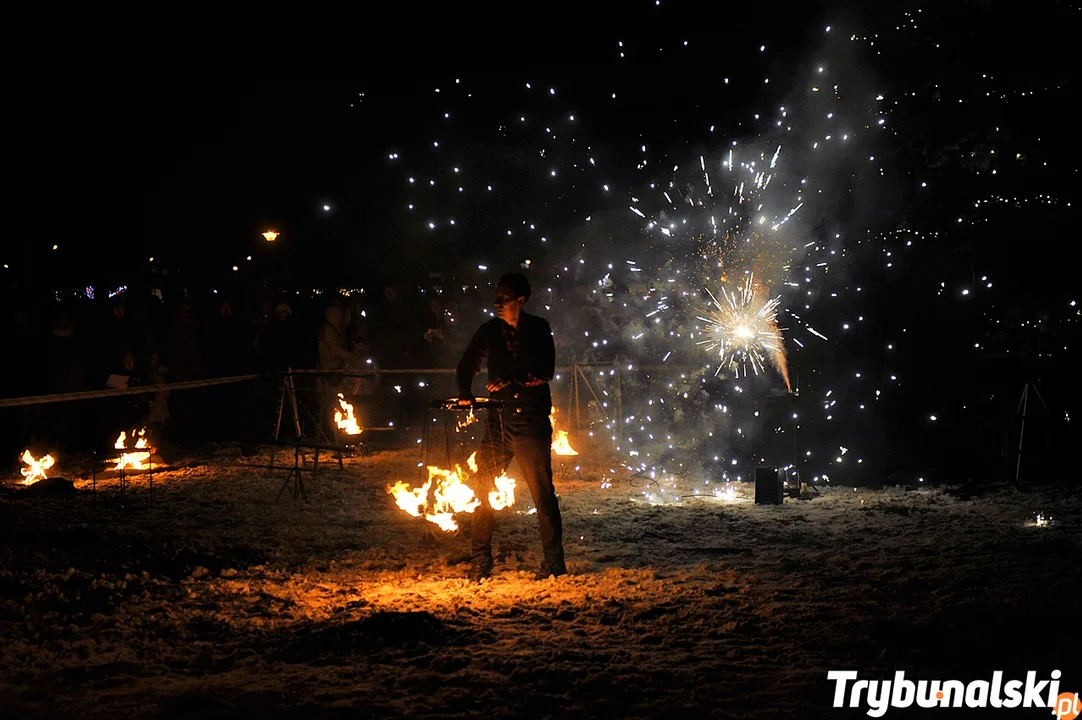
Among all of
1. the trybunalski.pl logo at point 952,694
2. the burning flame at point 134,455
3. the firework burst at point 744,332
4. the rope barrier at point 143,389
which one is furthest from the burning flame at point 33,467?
the trybunalski.pl logo at point 952,694

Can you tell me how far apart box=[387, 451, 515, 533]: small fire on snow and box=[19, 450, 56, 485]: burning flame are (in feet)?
20.0

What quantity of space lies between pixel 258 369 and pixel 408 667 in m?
10.8

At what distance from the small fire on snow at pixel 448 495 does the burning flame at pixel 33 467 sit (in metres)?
6.11

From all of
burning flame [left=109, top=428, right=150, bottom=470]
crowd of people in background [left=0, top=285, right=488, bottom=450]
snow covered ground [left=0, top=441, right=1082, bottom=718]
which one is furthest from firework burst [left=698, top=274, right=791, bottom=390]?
burning flame [left=109, top=428, right=150, bottom=470]

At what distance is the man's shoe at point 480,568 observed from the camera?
21.2 ft

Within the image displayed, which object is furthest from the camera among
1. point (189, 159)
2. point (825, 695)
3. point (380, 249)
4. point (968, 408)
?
point (380, 249)

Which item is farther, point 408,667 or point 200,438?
point 200,438

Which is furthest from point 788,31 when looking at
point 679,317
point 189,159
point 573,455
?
point 189,159

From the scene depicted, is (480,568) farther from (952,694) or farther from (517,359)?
(952,694)

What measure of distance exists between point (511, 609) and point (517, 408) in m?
1.56

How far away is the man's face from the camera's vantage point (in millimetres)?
6535

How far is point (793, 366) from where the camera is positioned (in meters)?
12.0

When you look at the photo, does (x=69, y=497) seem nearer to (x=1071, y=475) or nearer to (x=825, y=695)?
(x=825, y=695)

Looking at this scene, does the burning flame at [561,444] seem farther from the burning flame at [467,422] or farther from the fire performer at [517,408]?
the fire performer at [517,408]
